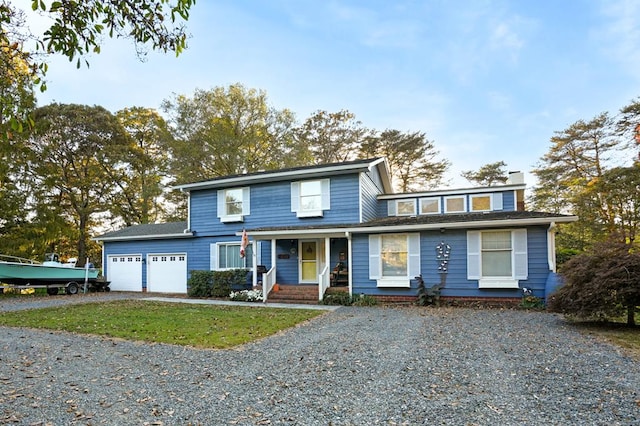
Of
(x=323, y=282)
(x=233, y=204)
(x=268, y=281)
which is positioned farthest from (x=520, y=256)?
(x=233, y=204)

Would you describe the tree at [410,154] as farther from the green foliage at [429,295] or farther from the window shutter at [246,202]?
the green foliage at [429,295]

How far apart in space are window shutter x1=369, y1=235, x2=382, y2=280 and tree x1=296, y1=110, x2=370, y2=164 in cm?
1732

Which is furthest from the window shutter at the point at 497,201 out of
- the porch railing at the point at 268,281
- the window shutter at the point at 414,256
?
the porch railing at the point at 268,281

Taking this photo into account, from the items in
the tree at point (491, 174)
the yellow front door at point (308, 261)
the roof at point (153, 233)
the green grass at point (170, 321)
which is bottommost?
the green grass at point (170, 321)

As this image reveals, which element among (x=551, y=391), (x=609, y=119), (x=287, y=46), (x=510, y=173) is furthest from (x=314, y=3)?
(x=609, y=119)

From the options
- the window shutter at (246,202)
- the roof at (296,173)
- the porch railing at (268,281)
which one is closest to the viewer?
the porch railing at (268,281)

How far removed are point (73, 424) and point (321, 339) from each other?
4.34 meters

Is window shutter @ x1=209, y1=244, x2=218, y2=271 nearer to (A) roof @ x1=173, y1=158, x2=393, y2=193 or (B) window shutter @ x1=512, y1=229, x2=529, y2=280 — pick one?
(A) roof @ x1=173, y1=158, x2=393, y2=193

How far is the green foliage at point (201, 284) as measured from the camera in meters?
15.6

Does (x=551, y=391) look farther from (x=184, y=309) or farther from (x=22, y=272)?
(x=22, y=272)

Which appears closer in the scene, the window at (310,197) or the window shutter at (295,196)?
the window at (310,197)

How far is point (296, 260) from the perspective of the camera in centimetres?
1523

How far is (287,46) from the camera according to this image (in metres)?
13.4

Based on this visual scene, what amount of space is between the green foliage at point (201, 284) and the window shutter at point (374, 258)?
6940 mm
